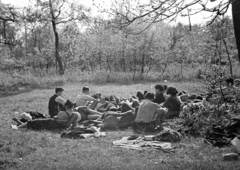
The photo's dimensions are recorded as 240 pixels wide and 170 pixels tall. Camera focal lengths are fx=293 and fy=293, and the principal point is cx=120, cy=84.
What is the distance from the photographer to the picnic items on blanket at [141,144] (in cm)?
587

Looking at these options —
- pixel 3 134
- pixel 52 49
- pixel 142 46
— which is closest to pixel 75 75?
pixel 142 46

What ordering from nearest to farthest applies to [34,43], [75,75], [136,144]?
[136,144] → [75,75] → [34,43]

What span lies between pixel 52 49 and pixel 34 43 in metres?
7.62

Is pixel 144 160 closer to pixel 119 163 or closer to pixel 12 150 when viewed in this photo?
pixel 119 163

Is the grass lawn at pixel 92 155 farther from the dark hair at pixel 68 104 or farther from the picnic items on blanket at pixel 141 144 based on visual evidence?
the dark hair at pixel 68 104

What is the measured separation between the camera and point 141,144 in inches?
242

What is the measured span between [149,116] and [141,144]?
165 cm

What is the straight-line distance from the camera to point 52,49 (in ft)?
113

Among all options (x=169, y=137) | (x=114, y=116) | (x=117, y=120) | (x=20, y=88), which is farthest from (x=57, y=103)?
(x=20, y=88)

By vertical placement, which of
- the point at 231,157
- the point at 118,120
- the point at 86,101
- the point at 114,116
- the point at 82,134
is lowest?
the point at 231,157

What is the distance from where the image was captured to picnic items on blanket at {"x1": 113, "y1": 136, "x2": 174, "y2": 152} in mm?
5871

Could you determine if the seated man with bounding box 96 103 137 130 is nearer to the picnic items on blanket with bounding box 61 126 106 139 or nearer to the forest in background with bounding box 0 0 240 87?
the picnic items on blanket with bounding box 61 126 106 139

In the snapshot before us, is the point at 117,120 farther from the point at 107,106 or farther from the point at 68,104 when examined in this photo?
the point at 107,106

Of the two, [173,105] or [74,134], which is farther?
[173,105]
